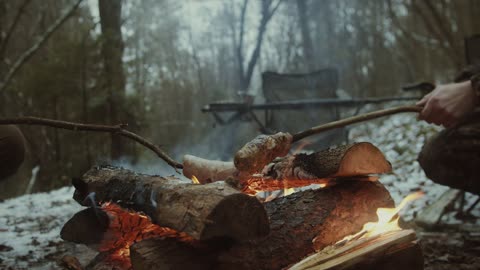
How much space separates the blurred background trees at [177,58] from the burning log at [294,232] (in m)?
0.91

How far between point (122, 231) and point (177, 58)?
1981 cm

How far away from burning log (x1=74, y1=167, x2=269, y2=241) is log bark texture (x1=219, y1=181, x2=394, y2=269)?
0.11 m

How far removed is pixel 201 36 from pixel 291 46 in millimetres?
5349

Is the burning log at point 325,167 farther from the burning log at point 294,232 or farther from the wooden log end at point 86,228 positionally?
the wooden log end at point 86,228

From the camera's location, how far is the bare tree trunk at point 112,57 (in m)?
5.50

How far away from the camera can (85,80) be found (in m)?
5.73

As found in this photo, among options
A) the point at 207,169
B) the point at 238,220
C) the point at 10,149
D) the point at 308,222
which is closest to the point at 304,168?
the point at 308,222

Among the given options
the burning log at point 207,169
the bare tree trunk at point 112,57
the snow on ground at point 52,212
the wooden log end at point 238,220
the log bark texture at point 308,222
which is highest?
the bare tree trunk at point 112,57

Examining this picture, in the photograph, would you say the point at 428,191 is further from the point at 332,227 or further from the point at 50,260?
the point at 50,260

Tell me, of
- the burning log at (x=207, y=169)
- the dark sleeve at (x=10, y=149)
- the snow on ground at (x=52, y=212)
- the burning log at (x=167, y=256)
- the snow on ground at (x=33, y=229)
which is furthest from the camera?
the dark sleeve at (x=10, y=149)

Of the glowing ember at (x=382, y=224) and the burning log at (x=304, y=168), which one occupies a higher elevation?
the burning log at (x=304, y=168)

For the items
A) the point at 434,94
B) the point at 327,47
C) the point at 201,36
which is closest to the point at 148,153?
the point at 434,94

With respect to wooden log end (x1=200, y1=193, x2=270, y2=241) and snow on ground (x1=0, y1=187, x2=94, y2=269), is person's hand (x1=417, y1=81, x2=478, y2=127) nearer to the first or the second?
wooden log end (x1=200, y1=193, x2=270, y2=241)

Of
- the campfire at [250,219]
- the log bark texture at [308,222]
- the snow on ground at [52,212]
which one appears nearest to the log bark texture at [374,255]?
the campfire at [250,219]
